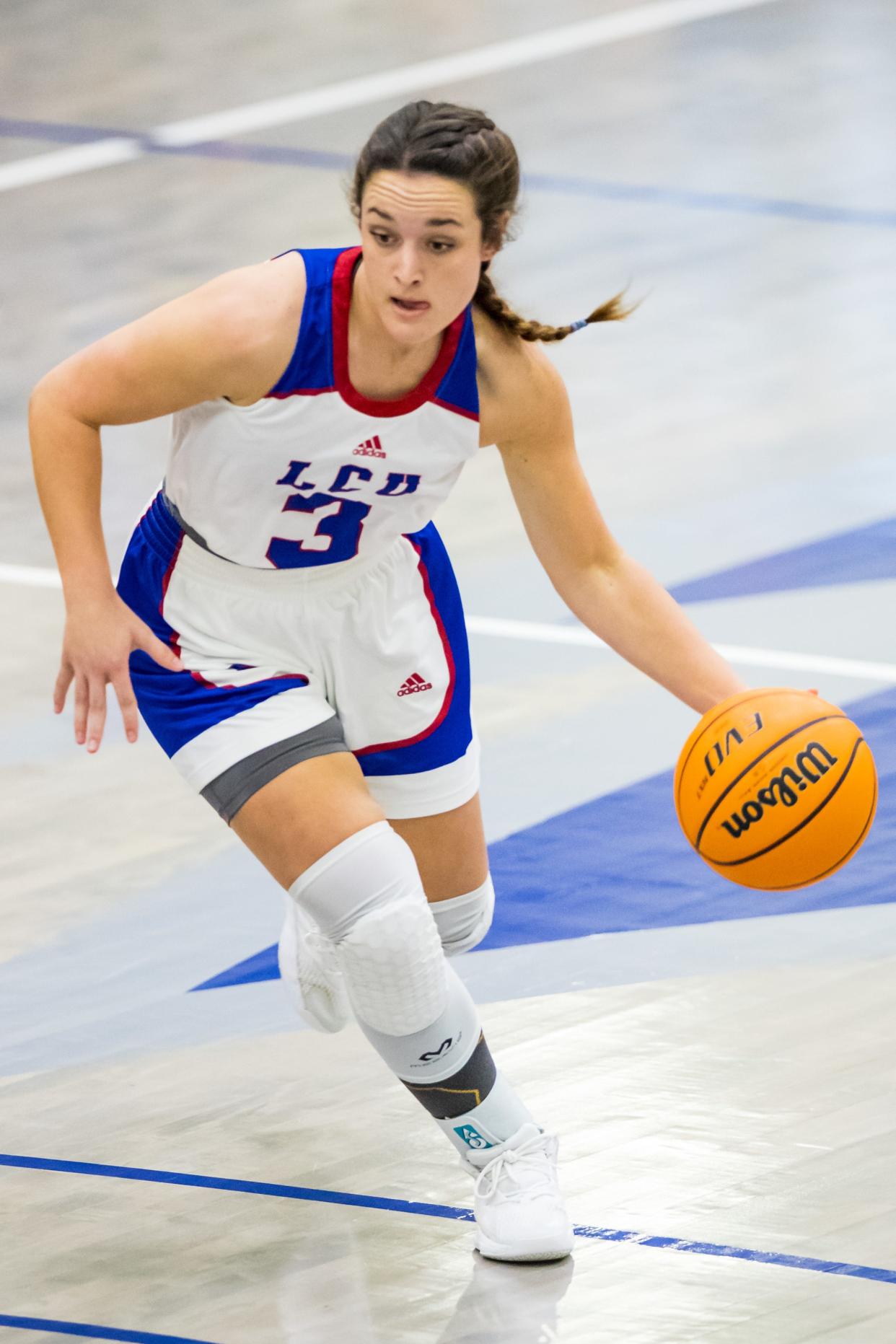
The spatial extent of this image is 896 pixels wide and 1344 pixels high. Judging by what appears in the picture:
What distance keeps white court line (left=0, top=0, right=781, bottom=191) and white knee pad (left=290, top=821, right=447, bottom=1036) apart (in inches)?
309

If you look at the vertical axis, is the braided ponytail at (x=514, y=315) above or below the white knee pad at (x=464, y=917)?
above

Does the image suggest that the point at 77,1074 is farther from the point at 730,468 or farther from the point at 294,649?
the point at 730,468

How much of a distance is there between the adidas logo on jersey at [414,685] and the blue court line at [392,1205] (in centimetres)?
81

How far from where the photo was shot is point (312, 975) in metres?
4.15

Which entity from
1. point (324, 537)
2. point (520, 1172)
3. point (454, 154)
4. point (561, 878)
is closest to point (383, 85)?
point (561, 878)

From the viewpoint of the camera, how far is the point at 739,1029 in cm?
434

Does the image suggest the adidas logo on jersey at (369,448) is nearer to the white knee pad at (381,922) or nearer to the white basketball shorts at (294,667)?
the white basketball shorts at (294,667)

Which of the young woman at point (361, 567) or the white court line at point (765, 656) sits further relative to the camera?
the white court line at point (765, 656)

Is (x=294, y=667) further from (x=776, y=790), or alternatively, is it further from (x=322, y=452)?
(x=776, y=790)

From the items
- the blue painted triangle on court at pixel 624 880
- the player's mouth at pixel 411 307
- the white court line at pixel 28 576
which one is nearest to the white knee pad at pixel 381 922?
the player's mouth at pixel 411 307

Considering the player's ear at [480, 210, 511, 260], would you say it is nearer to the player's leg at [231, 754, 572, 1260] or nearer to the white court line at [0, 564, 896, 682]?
the player's leg at [231, 754, 572, 1260]

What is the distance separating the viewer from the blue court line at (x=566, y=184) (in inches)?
388

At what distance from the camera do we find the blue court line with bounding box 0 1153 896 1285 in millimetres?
3512

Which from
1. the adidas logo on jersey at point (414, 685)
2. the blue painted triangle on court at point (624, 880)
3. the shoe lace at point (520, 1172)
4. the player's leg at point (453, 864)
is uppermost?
the adidas logo on jersey at point (414, 685)
